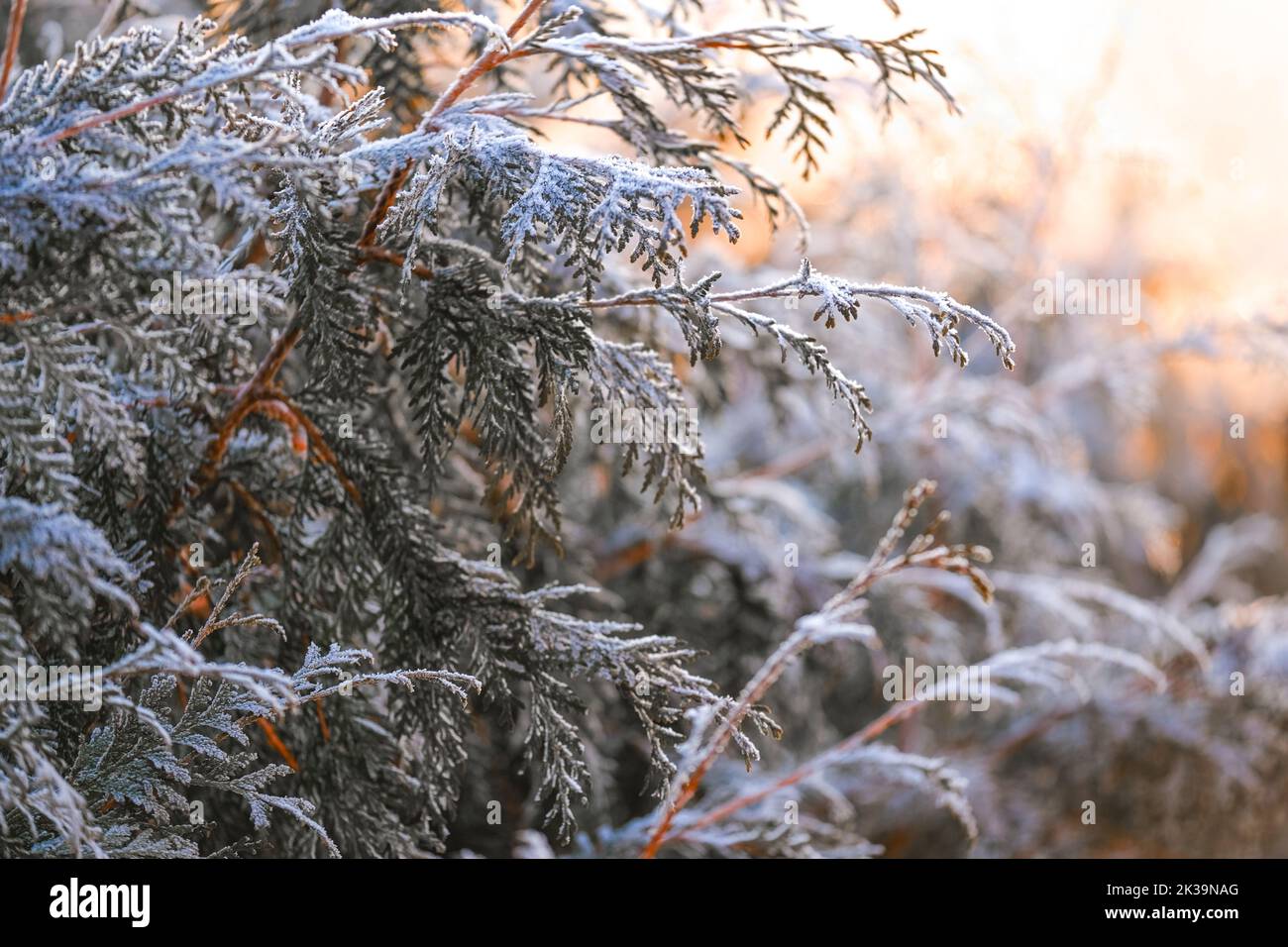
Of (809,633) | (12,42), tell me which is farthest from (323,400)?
(809,633)

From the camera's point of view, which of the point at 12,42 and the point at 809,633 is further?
the point at 809,633

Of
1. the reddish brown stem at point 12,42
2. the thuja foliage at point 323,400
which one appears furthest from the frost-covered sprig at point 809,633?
the reddish brown stem at point 12,42

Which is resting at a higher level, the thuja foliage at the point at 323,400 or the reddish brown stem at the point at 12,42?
the reddish brown stem at the point at 12,42

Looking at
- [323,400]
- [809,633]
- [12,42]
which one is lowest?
[809,633]

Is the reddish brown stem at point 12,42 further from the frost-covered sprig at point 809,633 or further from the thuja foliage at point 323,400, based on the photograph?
the frost-covered sprig at point 809,633

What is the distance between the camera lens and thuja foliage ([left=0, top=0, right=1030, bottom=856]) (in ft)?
4.83

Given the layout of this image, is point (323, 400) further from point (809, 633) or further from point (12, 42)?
point (809, 633)

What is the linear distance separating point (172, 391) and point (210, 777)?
63 cm

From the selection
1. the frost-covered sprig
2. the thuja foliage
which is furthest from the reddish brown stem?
the frost-covered sprig

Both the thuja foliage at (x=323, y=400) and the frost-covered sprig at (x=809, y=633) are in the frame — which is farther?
the frost-covered sprig at (x=809, y=633)

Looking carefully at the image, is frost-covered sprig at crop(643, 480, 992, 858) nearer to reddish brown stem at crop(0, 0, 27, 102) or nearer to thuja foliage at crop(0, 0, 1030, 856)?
thuja foliage at crop(0, 0, 1030, 856)

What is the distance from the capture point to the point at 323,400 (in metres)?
2.00

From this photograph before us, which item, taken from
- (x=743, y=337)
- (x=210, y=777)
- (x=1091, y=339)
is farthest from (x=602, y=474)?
→ (x=1091, y=339)

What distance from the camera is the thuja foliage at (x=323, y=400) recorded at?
58.0 inches
